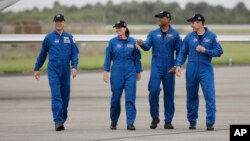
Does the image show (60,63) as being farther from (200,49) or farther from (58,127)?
(200,49)

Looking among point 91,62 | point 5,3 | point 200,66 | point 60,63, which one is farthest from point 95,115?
point 91,62

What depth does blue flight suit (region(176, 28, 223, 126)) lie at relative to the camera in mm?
17203

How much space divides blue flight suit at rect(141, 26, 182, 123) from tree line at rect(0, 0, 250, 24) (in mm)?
40675

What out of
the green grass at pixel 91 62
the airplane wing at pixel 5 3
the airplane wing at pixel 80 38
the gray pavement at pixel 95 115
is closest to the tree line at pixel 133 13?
the green grass at pixel 91 62

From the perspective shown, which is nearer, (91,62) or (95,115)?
(95,115)

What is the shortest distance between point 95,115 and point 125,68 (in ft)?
10.3

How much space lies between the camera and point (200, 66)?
56.7 feet

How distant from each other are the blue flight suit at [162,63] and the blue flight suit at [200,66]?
0.26 m

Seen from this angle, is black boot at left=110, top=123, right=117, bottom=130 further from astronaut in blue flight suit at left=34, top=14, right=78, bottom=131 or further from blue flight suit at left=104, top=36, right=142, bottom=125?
astronaut in blue flight suit at left=34, top=14, right=78, bottom=131

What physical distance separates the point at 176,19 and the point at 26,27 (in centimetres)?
870

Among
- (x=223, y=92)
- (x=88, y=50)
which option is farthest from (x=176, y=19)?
(x=223, y=92)

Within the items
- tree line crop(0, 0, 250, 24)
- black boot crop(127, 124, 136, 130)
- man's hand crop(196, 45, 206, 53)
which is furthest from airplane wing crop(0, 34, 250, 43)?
tree line crop(0, 0, 250, 24)

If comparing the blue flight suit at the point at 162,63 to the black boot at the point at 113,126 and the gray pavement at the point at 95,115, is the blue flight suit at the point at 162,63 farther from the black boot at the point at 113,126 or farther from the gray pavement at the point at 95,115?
the black boot at the point at 113,126

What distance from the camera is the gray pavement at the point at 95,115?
1608 cm
